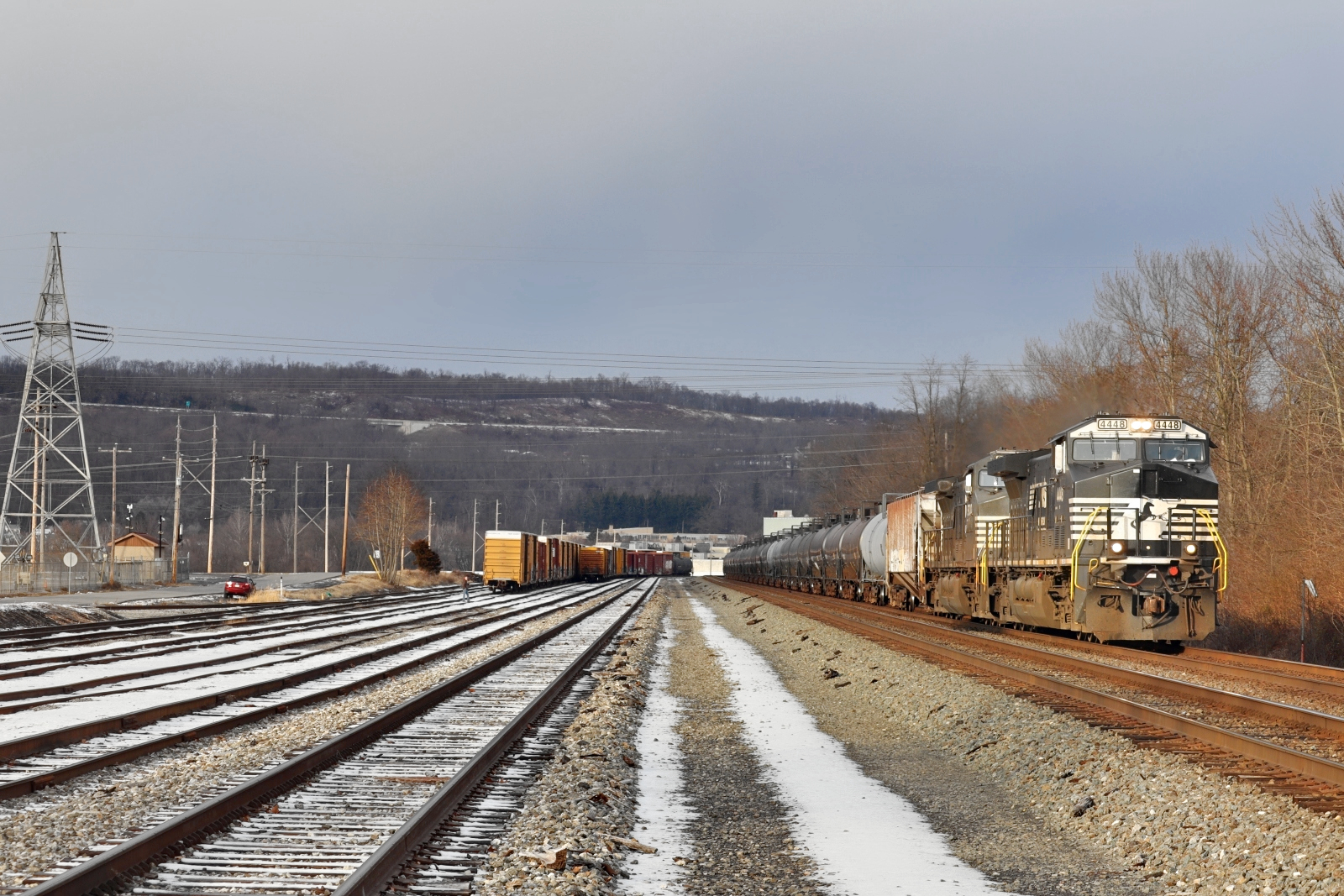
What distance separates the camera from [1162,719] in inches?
418

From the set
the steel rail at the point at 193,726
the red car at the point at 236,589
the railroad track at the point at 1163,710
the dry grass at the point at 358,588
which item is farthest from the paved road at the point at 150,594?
the railroad track at the point at 1163,710

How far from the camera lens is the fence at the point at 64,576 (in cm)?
4519

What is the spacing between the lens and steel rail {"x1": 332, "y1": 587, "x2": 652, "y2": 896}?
225 inches

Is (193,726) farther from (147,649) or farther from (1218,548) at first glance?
(1218,548)

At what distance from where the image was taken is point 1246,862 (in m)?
6.63

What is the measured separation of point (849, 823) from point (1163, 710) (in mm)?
5391

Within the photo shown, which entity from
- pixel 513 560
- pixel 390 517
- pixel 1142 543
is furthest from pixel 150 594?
pixel 1142 543

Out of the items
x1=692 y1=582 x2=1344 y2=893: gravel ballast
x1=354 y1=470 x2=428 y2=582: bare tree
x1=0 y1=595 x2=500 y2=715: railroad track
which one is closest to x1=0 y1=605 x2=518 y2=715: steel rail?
x1=0 y1=595 x2=500 y2=715: railroad track

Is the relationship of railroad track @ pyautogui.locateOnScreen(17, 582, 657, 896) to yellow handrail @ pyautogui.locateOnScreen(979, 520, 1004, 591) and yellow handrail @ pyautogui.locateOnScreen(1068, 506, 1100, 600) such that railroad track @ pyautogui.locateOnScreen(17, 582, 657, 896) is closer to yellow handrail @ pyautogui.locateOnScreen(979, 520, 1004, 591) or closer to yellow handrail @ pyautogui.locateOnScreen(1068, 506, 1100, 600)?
yellow handrail @ pyautogui.locateOnScreen(1068, 506, 1100, 600)

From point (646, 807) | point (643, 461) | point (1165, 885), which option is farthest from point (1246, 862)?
point (643, 461)

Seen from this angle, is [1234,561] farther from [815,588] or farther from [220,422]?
[220,422]

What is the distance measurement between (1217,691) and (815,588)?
150ft

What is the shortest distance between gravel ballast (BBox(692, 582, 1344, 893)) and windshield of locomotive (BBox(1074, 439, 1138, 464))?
22.4 ft

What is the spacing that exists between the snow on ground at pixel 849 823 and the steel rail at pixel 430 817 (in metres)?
2.35
